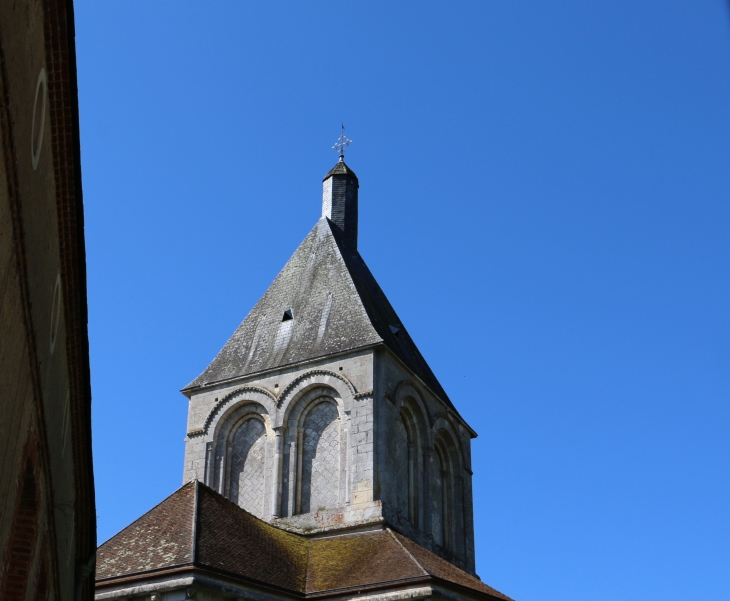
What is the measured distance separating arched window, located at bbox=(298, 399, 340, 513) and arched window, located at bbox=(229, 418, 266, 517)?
1.04m

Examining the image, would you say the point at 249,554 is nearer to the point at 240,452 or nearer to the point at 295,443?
the point at 295,443

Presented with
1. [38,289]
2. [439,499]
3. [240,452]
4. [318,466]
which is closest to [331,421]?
[318,466]

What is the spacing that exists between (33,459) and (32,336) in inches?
63.1

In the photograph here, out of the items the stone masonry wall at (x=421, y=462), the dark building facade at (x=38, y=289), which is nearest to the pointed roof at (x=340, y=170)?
the stone masonry wall at (x=421, y=462)

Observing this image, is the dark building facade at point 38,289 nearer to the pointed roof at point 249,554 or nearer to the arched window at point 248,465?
the pointed roof at point 249,554

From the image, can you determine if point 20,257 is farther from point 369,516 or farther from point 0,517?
point 369,516

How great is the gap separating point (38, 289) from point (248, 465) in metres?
14.9

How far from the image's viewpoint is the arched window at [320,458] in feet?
67.6

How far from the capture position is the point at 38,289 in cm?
747

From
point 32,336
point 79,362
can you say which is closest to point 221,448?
point 79,362

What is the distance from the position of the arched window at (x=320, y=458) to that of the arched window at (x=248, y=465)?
1045 mm

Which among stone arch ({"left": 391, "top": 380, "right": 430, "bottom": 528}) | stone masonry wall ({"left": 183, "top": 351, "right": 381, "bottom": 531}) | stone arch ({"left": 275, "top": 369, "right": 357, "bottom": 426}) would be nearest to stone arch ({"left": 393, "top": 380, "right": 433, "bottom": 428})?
stone arch ({"left": 391, "top": 380, "right": 430, "bottom": 528})

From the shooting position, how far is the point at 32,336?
755cm

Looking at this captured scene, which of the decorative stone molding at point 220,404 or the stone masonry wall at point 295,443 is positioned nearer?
the stone masonry wall at point 295,443
